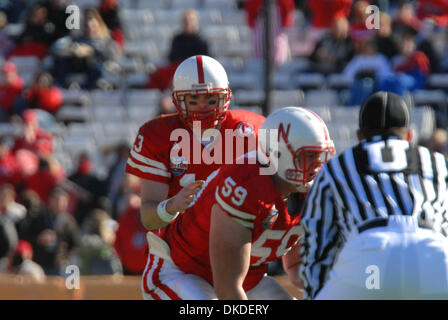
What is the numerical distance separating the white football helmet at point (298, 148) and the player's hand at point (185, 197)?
0.59 m

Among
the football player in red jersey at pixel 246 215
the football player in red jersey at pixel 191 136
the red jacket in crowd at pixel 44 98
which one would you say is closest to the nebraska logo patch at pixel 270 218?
the football player in red jersey at pixel 246 215

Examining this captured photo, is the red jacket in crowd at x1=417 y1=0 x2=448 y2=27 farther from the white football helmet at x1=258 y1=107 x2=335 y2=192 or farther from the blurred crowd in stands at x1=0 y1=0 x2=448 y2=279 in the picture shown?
the white football helmet at x1=258 y1=107 x2=335 y2=192

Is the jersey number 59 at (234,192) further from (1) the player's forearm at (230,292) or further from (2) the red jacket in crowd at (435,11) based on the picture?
(2) the red jacket in crowd at (435,11)

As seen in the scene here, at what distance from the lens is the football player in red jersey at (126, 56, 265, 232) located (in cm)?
500

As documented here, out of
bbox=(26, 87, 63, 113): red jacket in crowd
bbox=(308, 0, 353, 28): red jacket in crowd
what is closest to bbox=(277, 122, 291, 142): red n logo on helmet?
bbox=(26, 87, 63, 113): red jacket in crowd

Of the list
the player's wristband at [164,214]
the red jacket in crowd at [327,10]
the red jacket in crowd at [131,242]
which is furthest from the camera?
the red jacket in crowd at [327,10]

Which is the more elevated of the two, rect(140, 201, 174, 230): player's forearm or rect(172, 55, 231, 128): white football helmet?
rect(172, 55, 231, 128): white football helmet

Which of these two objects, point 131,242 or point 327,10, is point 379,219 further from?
point 327,10

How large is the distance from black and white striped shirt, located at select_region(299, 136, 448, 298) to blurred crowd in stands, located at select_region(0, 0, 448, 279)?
4.83m

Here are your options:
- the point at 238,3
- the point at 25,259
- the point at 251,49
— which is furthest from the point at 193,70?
the point at 238,3

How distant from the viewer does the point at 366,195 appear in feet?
12.1

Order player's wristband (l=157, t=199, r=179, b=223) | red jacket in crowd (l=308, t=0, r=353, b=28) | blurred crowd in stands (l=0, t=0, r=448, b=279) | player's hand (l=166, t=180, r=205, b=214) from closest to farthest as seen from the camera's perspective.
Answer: player's hand (l=166, t=180, r=205, b=214) → player's wristband (l=157, t=199, r=179, b=223) → blurred crowd in stands (l=0, t=0, r=448, b=279) → red jacket in crowd (l=308, t=0, r=353, b=28)

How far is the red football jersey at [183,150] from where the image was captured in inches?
198

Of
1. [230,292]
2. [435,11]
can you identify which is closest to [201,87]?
[230,292]
